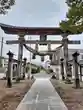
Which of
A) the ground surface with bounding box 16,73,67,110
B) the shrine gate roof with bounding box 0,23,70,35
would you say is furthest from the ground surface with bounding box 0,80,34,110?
the shrine gate roof with bounding box 0,23,70,35

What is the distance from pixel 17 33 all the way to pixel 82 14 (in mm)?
15451

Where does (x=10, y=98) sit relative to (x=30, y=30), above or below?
below

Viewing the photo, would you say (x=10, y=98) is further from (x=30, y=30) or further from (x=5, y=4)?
(x=30, y=30)

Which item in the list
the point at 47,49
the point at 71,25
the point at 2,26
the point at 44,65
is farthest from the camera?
the point at 44,65

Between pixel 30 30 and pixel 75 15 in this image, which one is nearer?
pixel 75 15

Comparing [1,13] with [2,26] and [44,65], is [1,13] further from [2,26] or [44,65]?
[44,65]

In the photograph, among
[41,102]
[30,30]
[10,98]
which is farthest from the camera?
[30,30]

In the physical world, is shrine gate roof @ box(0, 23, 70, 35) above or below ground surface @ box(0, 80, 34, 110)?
above

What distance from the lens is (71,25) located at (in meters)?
8.66

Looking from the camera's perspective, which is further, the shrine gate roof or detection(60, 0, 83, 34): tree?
the shrine gate roof

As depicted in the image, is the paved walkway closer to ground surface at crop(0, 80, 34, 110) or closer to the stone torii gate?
ground surface at crop(0, 80, 34, 110)

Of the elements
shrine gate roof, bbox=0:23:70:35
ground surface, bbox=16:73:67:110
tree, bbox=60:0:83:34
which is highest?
shrine gate roof, bbox=0:23:70:35

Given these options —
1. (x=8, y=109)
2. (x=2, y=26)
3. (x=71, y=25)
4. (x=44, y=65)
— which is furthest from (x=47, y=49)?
(x=44, y=65)

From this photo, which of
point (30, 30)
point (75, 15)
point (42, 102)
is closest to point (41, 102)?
point (42, 102)
